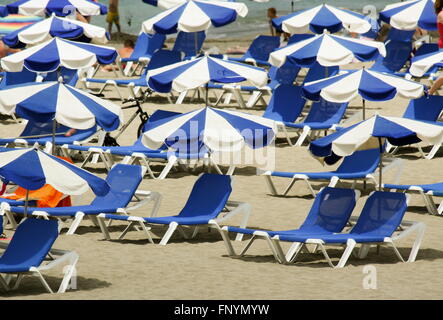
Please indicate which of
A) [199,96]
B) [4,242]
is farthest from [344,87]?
[199,96]

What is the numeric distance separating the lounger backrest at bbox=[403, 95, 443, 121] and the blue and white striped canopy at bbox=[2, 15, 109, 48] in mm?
5248

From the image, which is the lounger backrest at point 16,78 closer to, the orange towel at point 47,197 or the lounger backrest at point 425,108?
the lounger backrest at point 425,108

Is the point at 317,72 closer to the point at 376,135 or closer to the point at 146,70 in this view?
the point at 146,70

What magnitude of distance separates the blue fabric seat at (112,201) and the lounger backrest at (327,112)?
4552 mm

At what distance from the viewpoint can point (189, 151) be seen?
47.6ft

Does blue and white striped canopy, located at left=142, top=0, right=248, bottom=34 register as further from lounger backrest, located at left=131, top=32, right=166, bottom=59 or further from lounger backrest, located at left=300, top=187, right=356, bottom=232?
lounger backrest, located at left=300, top=187, right=356, bottom=232

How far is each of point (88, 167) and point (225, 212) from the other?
272 cm

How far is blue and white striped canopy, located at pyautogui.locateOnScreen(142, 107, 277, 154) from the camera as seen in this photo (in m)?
12.0

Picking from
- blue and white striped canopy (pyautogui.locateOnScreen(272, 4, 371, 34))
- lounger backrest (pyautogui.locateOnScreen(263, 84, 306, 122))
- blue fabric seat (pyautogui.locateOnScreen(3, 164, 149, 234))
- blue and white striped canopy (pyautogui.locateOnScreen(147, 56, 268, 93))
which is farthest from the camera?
blue and white striped canopy (pyautogui.locateOnScreen(272, 4, 371, 34))

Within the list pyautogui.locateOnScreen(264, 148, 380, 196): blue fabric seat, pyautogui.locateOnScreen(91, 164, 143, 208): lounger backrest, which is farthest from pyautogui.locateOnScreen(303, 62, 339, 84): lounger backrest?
pyautogui.locateOnScreen(91, 164, 143, 208): lounger backrest

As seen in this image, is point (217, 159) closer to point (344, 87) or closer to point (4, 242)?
point (344, 87)

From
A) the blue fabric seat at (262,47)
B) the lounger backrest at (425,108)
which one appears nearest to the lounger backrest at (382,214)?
the lounger backrest at (425,108)

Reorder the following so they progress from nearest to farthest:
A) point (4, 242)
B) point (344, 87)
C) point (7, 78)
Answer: point (4, 242)
point (344, 87)
point (7, 78)

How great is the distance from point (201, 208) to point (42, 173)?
2.52 meters
